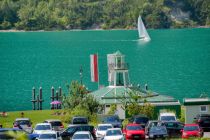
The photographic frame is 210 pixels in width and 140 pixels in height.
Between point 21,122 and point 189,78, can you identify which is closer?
point 21,122

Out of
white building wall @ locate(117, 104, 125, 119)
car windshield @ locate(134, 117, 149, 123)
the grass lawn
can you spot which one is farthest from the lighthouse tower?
car windshield @ locate(134, 117, 149, 123)

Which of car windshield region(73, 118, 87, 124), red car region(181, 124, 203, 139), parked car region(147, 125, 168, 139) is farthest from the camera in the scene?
car windshield region(73, 118, 87, 124)

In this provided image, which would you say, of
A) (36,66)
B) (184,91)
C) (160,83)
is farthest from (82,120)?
(36,66)

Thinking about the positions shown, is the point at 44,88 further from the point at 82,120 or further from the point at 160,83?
the point at 82,120

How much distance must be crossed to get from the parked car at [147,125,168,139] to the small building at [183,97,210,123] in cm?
1077

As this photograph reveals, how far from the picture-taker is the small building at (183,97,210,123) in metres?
60.2

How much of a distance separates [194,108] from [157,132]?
1218cm

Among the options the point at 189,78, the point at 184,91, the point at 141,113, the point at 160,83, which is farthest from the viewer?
the point at 189,78

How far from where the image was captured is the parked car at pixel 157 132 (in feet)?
159

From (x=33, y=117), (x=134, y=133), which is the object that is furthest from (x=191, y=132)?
(x=33, y=117)

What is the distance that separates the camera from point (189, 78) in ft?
469

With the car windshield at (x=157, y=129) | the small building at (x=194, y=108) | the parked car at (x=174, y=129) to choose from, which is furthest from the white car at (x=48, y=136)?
the small building at (x=194, y=108)

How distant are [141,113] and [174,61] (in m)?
130

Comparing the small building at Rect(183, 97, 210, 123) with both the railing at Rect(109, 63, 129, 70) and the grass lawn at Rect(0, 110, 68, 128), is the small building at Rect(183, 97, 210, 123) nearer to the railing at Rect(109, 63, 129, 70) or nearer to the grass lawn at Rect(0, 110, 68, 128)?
the grass lawn at Rect(0, 110, 68, 128)
